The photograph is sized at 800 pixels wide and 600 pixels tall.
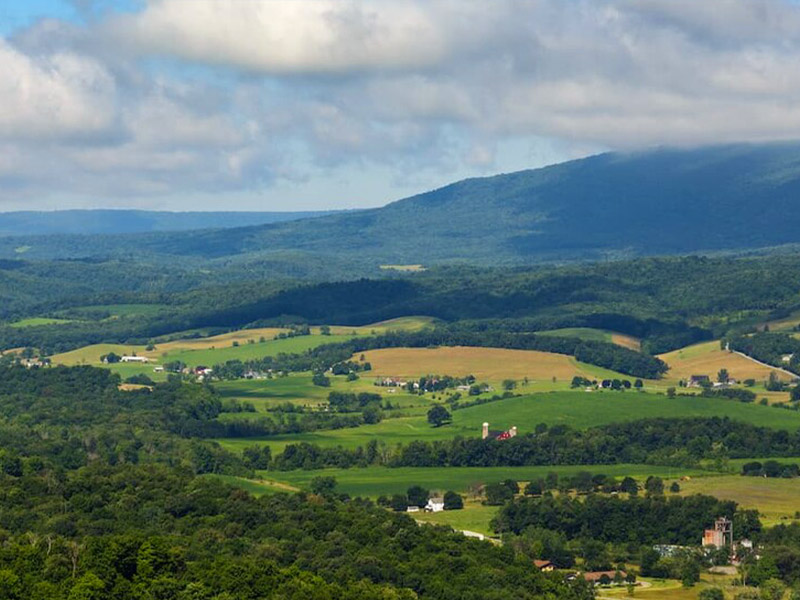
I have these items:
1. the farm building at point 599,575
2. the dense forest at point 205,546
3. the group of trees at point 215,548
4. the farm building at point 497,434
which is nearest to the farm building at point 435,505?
the dense forest at point 205,546

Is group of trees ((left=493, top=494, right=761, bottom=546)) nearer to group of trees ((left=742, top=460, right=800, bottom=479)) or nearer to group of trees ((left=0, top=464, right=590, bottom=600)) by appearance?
group of trees ((left=0, top=464, right=590, bottom=600))

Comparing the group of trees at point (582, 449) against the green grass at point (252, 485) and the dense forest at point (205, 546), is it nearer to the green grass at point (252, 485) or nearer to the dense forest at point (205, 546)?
the green grass at point (252, 485)

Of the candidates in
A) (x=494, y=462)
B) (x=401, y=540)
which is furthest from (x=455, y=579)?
(x=494, y=462)

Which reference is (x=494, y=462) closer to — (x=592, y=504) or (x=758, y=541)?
(x=592, y=504)

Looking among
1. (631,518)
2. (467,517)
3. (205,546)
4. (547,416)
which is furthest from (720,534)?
(547,416)

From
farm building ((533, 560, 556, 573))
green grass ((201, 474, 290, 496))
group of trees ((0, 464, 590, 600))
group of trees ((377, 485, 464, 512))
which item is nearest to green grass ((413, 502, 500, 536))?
→ group of trees ((377, 485, 464, 512))

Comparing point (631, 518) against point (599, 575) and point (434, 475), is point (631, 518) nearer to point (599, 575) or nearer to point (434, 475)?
point (599, 575)
